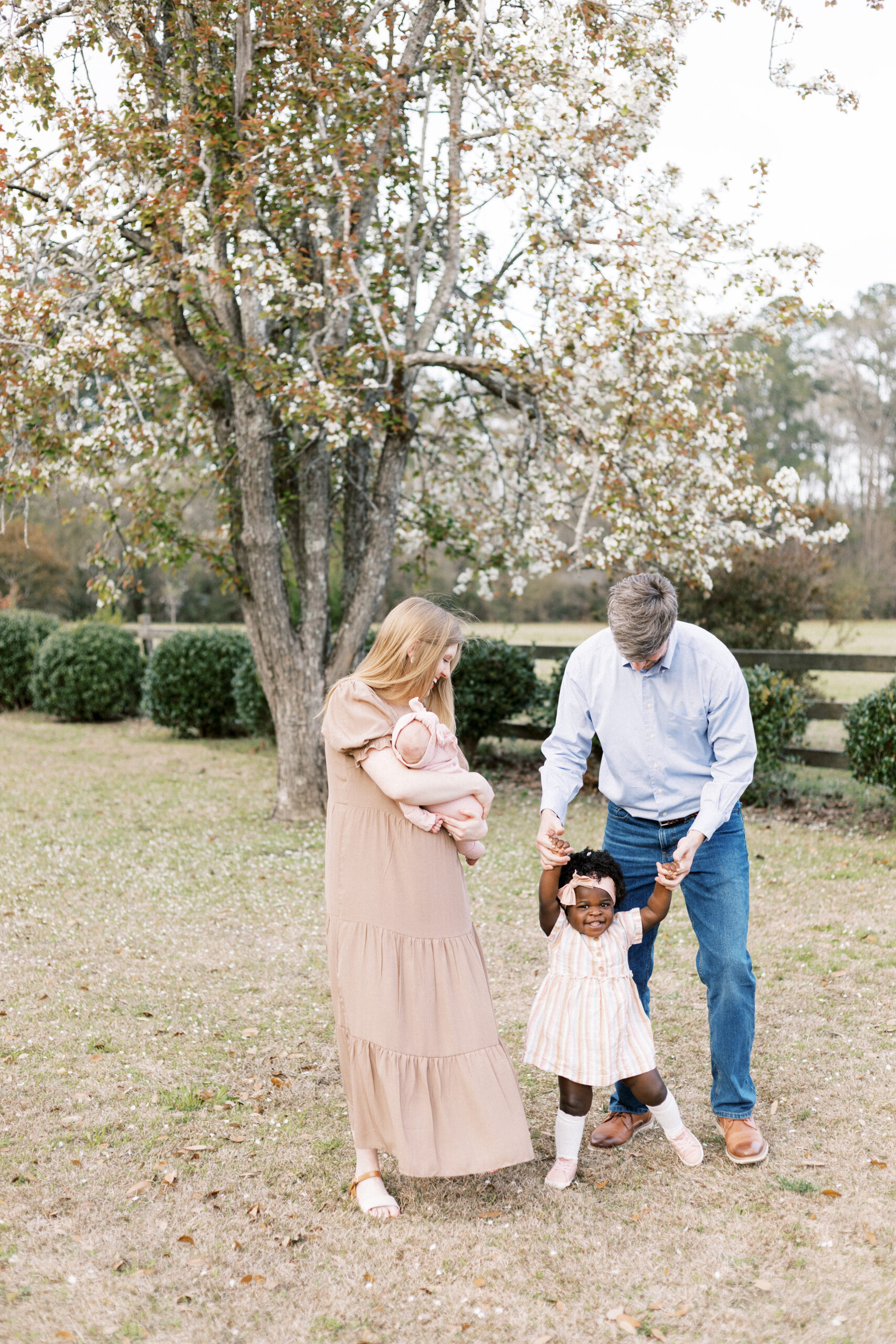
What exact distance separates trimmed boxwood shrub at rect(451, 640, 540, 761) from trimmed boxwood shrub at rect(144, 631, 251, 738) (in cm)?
380

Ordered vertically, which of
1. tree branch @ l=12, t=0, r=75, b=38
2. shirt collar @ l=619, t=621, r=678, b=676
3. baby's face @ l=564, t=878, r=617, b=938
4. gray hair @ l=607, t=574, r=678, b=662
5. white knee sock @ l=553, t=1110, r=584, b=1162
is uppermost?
tree branch @ l=12, t=0, r=75, b=38

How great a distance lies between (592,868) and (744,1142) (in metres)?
1.06

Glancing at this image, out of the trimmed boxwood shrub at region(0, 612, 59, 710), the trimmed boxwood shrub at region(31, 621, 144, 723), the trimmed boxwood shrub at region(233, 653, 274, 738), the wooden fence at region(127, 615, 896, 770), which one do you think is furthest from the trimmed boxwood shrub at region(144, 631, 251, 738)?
the wooden fence at region(127, 615, 896, 770)

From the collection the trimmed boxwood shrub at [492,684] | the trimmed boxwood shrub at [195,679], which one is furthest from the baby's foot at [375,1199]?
the trimmed boxwood shrub at [195,679]

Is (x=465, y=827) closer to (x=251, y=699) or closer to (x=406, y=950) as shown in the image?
(x=406, y=950)

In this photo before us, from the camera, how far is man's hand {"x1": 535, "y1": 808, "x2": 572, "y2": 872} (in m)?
3.17

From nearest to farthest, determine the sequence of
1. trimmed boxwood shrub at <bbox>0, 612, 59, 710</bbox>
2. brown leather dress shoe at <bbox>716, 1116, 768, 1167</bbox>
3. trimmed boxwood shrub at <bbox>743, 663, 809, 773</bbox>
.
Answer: brown leather dress shoe at <bbox>716, 1116, 768, 1167</bbox>, trimmed boxwood shrub at <bbox>743, 663, 809, 773</bbox>, trimmed boxwood shrub at <bbox>0, 612, 59, 710</bbox>

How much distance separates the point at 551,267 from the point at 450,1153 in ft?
21.8

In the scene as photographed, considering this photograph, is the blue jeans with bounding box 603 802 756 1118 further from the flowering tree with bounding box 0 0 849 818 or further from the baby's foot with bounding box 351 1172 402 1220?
the flowering tree with bounding box 0 0 849 818

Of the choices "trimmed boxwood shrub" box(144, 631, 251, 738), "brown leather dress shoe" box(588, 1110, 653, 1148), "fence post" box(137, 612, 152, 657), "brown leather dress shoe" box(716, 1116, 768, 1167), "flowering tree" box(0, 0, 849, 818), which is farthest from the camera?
"fence post" box(137, 612, 152, 657)

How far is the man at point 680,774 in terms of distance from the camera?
3.26m

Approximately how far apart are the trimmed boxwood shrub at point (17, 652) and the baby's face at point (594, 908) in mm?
14559

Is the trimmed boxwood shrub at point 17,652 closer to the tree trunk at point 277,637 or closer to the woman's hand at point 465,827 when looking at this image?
the tree trunk at point 277,637

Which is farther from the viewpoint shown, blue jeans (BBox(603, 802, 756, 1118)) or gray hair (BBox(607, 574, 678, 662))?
blue jeans (BBox(603, 802, 756, 1118))
